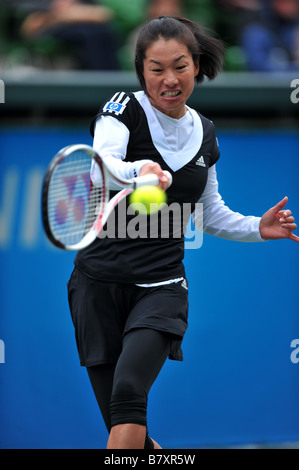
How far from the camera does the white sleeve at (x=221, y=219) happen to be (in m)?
3.44

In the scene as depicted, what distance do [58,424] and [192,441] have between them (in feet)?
Result: 2.88

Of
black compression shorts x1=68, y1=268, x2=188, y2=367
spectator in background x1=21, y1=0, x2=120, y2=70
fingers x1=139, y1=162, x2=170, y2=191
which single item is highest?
spectator in background x1=21, y1=0, x2=120, y2=70

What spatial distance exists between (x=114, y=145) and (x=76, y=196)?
30 centimetres

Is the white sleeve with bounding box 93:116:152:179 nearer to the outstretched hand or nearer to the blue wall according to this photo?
the outstretched hand

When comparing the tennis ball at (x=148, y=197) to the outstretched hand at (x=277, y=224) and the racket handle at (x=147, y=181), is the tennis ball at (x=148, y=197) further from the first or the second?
the outstretched hand at (x=277, y=224)

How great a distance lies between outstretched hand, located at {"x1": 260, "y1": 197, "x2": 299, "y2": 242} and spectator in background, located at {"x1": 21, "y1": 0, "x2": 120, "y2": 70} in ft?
7.99

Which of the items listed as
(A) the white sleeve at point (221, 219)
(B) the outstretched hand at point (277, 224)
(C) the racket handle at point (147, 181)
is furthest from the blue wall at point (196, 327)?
(C) the racket handle at point (147, 181)

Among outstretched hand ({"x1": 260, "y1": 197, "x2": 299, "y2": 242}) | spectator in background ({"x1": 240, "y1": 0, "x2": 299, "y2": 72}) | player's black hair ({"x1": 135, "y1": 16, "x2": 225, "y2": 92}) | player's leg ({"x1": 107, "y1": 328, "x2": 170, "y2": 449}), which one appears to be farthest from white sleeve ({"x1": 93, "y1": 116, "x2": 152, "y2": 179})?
spectator in background ({"x1": 240, "y1": 0, "x2": 299, "y2": 72})

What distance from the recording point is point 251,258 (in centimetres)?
546

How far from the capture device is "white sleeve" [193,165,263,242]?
11.3ft

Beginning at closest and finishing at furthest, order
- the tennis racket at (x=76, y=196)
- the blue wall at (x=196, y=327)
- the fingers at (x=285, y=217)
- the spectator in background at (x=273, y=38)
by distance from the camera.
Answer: the tennis racket at (x=76, y=196) → the fingers at (x=285, y=217) → the blue wall at (x=196, y=327) → the spectator in background at (x=273, y=38)

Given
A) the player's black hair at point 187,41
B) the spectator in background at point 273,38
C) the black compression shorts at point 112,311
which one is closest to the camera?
the player's black hair at point 187,41

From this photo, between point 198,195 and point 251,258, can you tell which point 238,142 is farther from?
point 198,195
